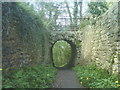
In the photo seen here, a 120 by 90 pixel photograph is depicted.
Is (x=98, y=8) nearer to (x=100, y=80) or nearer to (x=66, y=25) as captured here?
(x=66, y=25)

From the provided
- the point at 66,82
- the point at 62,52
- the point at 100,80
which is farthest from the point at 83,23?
the point at 100,80

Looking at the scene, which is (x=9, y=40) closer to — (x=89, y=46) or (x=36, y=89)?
(x=36, y=89)

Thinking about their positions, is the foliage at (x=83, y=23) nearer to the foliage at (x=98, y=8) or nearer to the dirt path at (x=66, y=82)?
the foliage at (x=98, y=8)

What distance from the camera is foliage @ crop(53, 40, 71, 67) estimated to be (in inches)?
711

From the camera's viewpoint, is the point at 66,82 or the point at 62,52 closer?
the point at 66,82

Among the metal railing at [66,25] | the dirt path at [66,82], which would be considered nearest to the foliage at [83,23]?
the metal railing at [66,25]

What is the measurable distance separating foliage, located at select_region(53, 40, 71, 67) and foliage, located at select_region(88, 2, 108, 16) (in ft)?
23.3

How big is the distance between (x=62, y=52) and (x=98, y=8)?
880cm

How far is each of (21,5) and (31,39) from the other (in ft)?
5.70

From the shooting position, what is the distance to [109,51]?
645cm

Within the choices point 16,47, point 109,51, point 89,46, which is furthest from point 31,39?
point 89,46

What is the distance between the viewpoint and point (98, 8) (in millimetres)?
11164

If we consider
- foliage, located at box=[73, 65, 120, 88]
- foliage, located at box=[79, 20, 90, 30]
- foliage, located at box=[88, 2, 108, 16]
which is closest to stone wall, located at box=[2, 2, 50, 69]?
foliage, located at box=[73, 65, 120, 88]

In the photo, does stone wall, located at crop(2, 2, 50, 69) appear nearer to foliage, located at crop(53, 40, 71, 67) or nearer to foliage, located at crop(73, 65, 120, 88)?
foliage, located at crop(73, 65, 120, 88)
